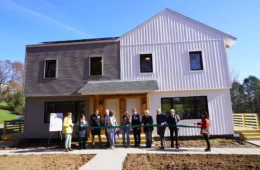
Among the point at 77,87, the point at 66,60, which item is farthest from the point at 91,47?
the point at 77,87

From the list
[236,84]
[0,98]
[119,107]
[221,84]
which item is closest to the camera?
[221,84]

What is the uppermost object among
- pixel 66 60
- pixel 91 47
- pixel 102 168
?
pixel 91 47

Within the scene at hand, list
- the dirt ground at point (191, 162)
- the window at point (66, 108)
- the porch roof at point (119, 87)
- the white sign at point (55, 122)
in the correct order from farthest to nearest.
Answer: the window at point (66, 108)
the porch roof at point (119, 87)
the white sign at point (55, 122)
the dirt ground at point (191, 162)

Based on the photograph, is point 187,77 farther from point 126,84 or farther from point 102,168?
point 102,168

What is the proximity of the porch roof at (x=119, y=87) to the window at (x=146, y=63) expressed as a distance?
36.7 inches

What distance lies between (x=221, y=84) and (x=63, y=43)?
38.4 ft

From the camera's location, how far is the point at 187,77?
39.2 ft

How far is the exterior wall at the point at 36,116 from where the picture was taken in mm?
12383

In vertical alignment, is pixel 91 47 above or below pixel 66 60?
above

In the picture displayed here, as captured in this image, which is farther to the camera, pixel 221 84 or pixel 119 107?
pixel 119 107

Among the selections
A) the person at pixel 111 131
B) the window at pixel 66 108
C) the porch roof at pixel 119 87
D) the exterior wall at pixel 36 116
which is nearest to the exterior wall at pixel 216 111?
the porch roof at pixel 119 87

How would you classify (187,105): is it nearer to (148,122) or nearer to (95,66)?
(148,122)

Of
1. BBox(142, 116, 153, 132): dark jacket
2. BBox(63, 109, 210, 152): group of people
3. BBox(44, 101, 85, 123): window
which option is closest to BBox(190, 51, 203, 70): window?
BBox(63, 109, 210, 152): group of people

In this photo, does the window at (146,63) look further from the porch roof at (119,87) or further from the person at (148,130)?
the person at (148,130)
